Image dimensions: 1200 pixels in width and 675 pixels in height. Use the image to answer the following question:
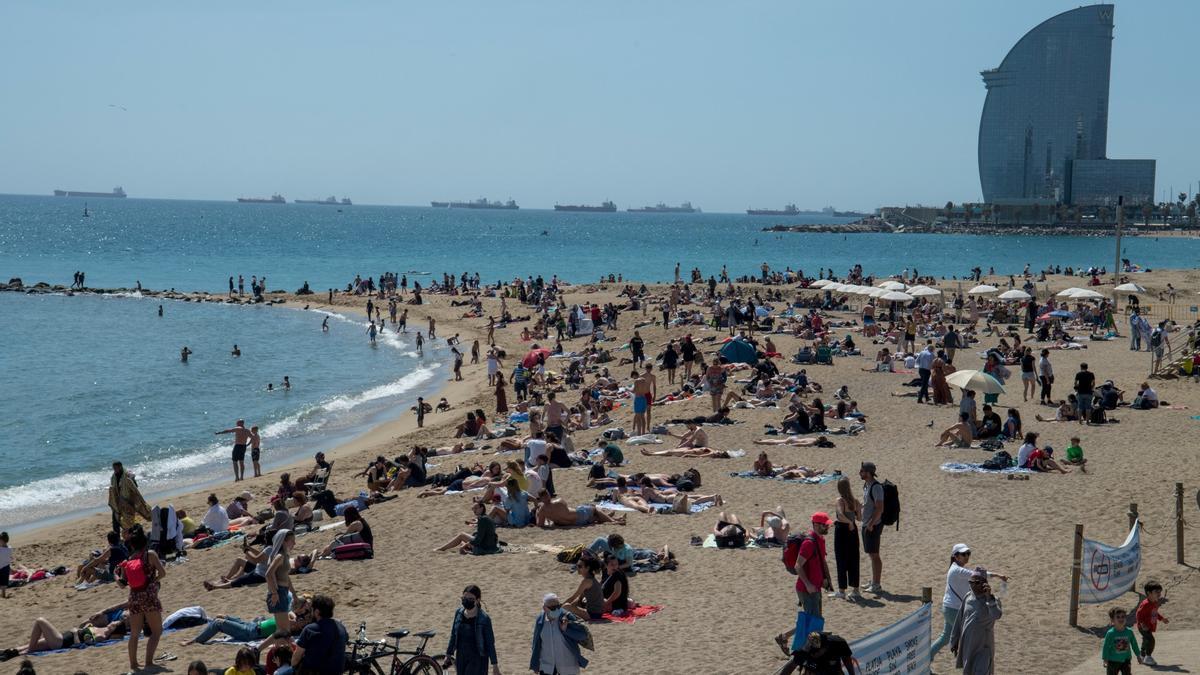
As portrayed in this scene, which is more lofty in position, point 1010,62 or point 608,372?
point 1010,62

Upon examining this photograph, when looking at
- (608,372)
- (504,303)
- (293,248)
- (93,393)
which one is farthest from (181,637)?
(293,248)

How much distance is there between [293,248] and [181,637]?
10574 centimetres

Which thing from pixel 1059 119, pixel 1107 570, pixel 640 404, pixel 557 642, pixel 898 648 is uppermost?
pixel 1059 119

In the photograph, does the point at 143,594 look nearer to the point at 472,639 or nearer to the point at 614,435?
the point at 472,639

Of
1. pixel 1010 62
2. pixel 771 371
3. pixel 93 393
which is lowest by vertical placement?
pixel 93 393

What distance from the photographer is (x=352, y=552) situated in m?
12.5

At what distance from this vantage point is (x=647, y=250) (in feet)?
401

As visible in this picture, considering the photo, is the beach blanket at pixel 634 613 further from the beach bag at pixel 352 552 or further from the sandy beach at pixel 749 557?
the beach bag at pixel 352 552

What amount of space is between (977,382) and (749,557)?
7.71m

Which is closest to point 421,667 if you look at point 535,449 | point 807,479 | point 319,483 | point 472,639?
point 472,639

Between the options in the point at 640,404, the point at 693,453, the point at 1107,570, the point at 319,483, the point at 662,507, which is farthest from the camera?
the point at 640,404

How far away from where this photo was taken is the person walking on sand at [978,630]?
7.62 meters

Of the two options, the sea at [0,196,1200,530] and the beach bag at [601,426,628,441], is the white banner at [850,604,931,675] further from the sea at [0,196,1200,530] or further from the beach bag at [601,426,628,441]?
the sea at [0,196,1200,530]

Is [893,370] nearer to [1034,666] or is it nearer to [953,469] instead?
[953,469]
